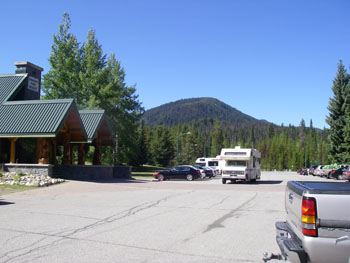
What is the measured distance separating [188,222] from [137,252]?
3536mm

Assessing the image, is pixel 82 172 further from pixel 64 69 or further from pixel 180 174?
pixel 64 69

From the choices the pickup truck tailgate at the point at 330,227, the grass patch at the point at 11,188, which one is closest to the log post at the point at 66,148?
the grass patch at the point at 11,188

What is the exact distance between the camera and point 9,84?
98.8 feet

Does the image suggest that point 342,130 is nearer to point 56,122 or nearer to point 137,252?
point 56,122

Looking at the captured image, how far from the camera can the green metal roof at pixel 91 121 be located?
2872 cm

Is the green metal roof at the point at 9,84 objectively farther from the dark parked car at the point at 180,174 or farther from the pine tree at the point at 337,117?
the pine tree at the point at 337,117

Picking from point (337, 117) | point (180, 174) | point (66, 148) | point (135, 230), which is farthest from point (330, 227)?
point (337, 117)

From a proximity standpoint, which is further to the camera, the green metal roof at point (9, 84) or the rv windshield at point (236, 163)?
the rv windshield at point (236, 163)

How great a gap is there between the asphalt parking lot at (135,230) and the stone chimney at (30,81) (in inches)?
682

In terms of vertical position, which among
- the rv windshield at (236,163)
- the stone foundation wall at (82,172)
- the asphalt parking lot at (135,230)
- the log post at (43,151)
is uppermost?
the log post at (43,151)

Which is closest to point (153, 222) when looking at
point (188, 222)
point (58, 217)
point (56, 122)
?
point (188, 222)

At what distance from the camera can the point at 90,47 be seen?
45.6 m

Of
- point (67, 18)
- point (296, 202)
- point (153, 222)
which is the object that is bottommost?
point (153, 222)

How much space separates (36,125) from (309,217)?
71.7 ft
